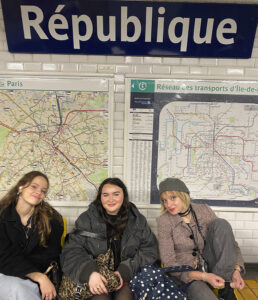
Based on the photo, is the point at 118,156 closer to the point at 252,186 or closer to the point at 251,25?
the point at 252,186

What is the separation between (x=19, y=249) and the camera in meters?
2.05

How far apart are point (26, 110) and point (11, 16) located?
966 millimetres

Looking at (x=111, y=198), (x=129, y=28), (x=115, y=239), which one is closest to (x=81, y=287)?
(x=115, y=239)

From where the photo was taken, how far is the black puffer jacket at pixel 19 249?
1977 millimetres

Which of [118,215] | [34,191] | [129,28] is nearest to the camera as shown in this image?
[34,191]

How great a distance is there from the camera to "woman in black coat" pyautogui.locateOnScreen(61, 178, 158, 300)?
2.07 meters

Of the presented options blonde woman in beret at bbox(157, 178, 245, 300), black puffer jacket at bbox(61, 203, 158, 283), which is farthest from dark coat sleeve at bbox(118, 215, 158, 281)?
blonde woman in beret at bbox(157, 178, 245, 300)

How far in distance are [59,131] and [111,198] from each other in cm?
112

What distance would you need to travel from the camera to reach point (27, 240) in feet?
6.90

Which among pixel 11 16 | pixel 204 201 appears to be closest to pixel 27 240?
pixel 204 201

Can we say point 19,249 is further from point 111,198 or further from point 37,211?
point 111,198

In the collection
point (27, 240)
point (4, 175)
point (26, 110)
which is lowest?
point (27, 240)

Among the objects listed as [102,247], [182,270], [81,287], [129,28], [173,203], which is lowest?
[81,287]

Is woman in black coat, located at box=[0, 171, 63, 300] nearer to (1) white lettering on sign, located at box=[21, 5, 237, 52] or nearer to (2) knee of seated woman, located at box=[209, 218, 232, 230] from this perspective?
(2) knee of seated woman, located at box=[209, 218, 232, 230]
